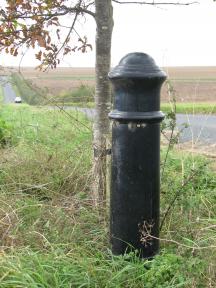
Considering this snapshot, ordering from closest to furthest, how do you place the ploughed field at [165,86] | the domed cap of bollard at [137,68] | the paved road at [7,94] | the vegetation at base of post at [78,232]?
the vegetation at base of post at [78,232] < the domed cap of bollard at [137,68] < the paved road at [7,94] < the ploughed field at [165,86]

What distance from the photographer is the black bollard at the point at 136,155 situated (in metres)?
2.57

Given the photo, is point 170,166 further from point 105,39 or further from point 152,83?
point 152,83

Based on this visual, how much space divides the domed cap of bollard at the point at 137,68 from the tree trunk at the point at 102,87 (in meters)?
0.98

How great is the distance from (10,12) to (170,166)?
2.05 m

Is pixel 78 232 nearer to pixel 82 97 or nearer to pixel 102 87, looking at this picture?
pixel 102 87

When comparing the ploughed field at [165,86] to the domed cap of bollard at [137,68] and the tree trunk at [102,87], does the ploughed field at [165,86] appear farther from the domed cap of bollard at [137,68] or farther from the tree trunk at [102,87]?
the domed cap of bollard at [137,68]

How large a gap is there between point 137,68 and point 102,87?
109 cm

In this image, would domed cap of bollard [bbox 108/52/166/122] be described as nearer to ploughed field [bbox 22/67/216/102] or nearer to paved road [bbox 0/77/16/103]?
ploughed field [bbox 22/67/216/102]

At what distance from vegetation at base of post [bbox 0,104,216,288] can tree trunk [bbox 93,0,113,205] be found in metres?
0.21

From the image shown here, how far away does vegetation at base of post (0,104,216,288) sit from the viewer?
2.40 meters

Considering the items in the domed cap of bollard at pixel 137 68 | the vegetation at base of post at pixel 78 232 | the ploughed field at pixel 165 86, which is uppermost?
the domed cap of bollard at pixel 137 68

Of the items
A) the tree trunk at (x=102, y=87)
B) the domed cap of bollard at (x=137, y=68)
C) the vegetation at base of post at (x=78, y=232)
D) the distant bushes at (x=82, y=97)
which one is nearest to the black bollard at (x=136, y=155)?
the domed cap of bollard at (x=137, y=68)

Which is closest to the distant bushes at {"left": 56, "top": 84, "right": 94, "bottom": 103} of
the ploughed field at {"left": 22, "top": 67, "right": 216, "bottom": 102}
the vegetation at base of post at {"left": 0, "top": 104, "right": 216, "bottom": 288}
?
the ploughed field at {"left": 22, "top": 67, "right": 216, "bottom": 102}

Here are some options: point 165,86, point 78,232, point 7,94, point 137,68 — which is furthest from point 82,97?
point 7,94
